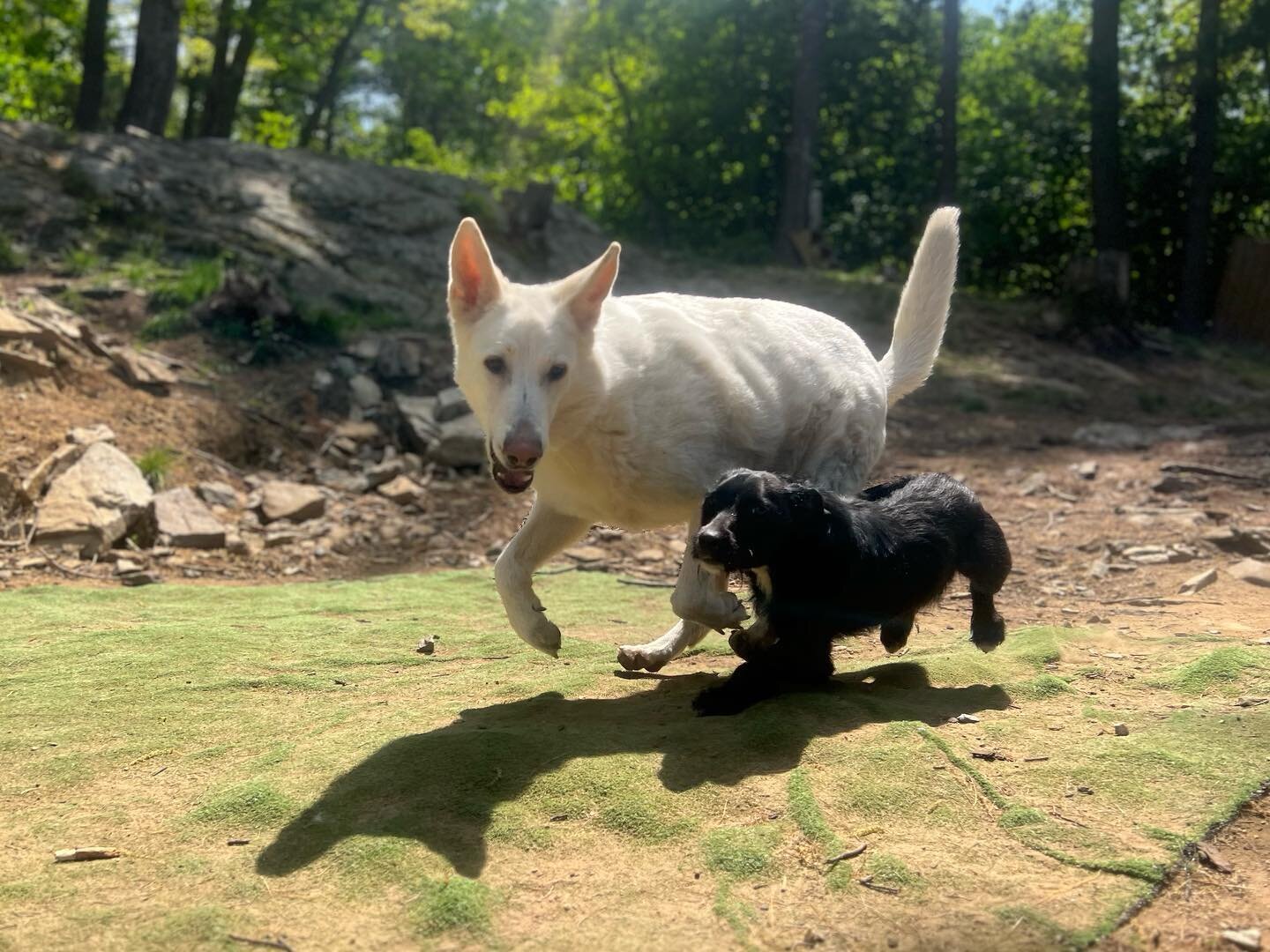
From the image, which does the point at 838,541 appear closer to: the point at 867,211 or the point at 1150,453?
the point at 1150,453

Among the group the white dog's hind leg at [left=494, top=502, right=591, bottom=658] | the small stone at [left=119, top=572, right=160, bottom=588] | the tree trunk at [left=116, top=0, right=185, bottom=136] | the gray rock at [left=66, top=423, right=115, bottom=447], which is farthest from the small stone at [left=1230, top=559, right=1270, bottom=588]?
→ the tree trunk at [left=116, top=0, right=185, bottom=136]

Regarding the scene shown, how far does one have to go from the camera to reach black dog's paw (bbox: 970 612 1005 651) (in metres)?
4.95

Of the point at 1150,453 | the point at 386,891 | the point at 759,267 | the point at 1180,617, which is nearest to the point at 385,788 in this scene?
the point at 386,891

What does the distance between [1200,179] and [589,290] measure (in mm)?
17277

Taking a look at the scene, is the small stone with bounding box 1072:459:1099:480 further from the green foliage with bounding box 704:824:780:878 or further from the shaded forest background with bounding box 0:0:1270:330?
the green foliage with bounding box 704:824:780:878

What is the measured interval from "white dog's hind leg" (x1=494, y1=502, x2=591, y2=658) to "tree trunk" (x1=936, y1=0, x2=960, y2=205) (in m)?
15.4

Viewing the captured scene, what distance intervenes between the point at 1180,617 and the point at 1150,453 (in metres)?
5.47

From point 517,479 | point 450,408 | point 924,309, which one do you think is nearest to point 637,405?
point 517,479

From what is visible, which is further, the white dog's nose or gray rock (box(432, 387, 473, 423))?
gray rock (box(432, 387, 473, 423))

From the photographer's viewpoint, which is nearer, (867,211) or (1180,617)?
(1180,617)

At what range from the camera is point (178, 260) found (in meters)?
12.4

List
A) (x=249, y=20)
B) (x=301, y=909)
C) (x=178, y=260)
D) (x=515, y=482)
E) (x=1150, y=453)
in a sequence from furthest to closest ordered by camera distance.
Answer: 1. (x=249, y=20)
2. (x=178, y=260)
3. (x=1150, y=453)
4. (x=515, y=482)
5. (x=301, y=909)

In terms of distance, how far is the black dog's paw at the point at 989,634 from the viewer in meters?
4.95

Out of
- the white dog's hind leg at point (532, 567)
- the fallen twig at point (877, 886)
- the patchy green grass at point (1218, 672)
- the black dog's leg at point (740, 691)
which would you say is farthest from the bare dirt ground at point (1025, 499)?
the white dog's hind leg at point (532, 567)
